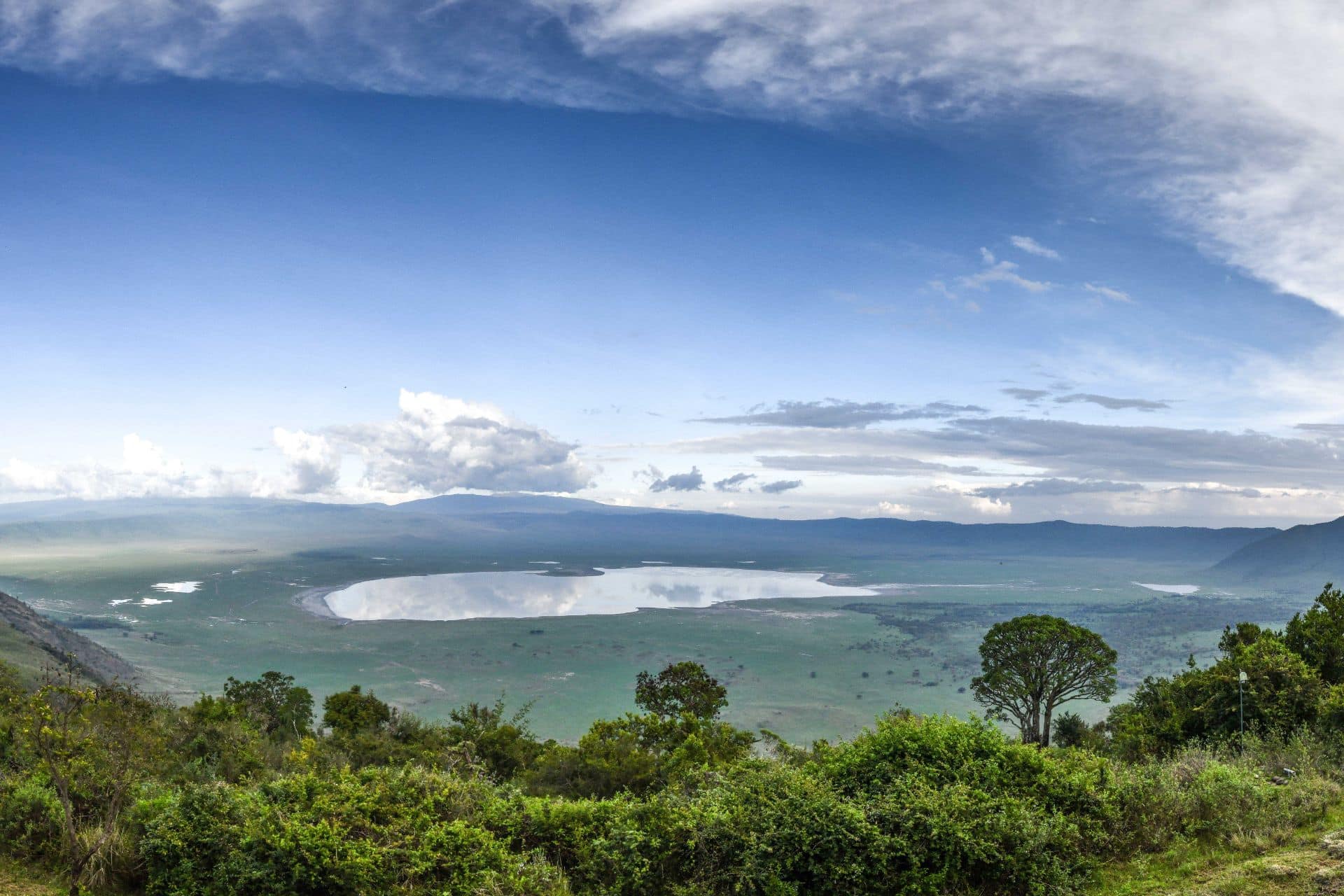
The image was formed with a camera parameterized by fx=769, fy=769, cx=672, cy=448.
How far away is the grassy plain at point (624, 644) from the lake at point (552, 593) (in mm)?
9518

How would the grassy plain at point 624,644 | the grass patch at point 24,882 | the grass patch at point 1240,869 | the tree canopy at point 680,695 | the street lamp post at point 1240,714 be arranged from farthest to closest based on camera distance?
the grassy plain at point 624,644 < the tree canopy at point 680,695 < the street lamp post at point 1240,714 < the grass patch at point 24,882 < the grass patch at point 1240,869

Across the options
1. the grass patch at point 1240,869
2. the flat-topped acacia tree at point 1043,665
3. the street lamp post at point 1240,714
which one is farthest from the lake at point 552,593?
the grass patch at point 1240,869

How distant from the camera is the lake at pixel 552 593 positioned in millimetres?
115750

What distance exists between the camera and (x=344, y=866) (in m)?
7.57

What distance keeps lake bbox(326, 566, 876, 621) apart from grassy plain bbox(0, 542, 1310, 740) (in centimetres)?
952

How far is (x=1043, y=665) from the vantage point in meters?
29.4

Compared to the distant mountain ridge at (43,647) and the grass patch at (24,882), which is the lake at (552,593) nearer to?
the distant mountain ridge at (43,647)

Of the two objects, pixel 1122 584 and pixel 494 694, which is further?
Result: pixel 1122 584

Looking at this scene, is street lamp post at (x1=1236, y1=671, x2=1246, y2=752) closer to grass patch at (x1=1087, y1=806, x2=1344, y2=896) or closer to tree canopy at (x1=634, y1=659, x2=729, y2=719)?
grass patch at (x1=1087, y1=806, x2=1344, y2=896)

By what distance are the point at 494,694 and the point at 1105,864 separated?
55198 mm

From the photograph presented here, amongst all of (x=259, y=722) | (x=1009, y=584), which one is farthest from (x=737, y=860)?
(x=1009, y=584)

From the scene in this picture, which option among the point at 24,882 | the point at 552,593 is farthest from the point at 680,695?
the point at 552,593

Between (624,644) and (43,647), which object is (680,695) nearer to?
(43,647)

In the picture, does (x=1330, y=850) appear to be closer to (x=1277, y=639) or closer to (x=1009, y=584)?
(x=1277, y=639)
